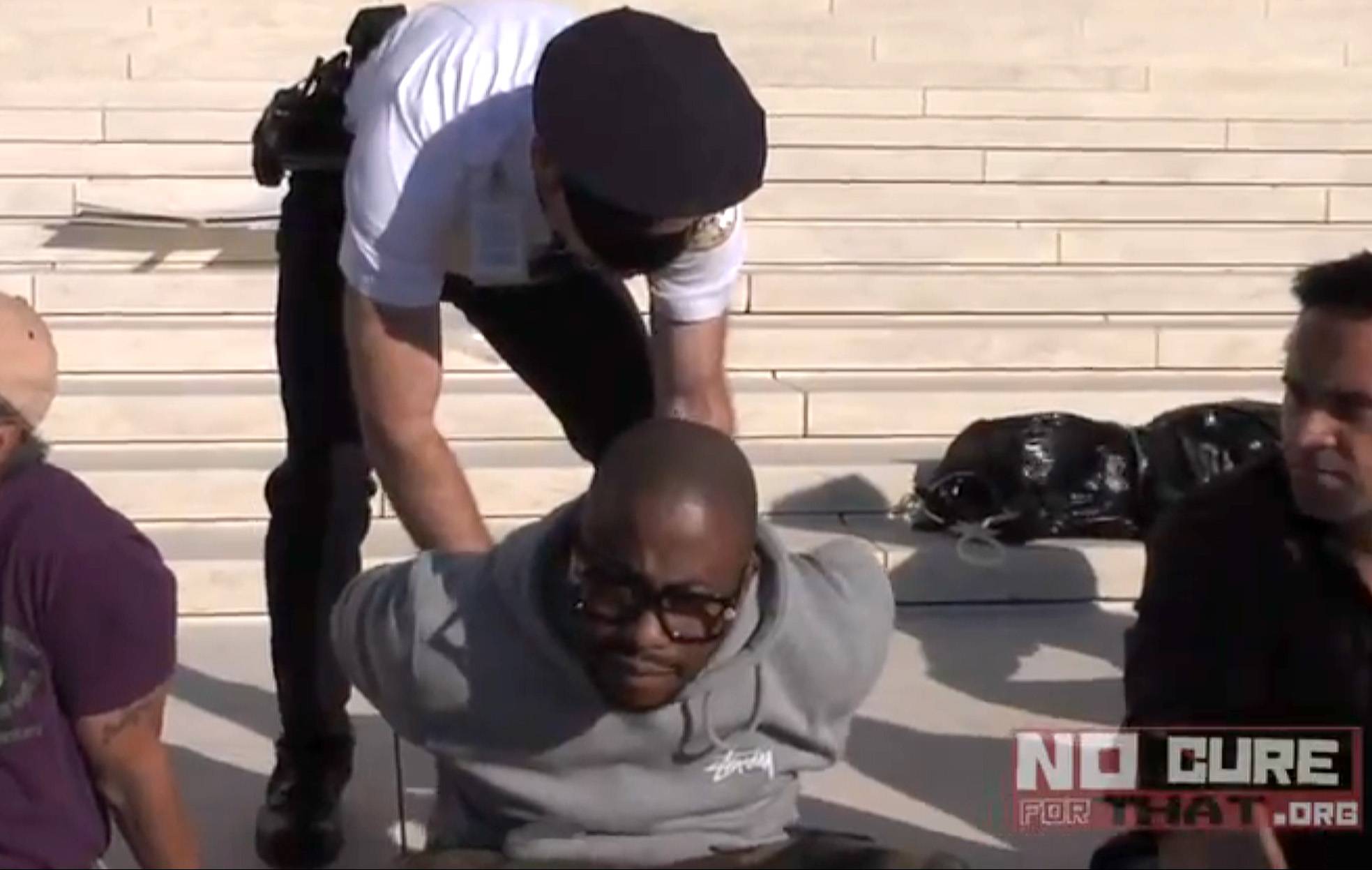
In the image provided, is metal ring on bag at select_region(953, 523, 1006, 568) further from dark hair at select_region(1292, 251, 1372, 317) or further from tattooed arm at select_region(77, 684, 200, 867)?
tattooed arm at select_region(77, 684, 200, 867)

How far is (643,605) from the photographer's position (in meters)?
2.16

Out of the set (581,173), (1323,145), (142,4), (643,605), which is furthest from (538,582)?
(142,4)

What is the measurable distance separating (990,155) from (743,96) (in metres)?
6.81

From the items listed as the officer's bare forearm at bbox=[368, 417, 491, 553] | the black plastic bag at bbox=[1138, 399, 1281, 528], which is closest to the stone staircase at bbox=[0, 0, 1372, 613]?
the black plastic bag at bbox=[1138, 399, 1281, 528]

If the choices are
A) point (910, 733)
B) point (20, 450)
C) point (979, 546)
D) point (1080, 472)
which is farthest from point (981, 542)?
point (20, 450)

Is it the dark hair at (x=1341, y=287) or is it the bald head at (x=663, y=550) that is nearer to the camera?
the bald head at (x=663, y=550)

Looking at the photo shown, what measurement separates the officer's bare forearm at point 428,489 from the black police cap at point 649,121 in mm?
490

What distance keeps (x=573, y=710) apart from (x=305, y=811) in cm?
145

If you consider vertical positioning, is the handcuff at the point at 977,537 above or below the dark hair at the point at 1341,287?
below

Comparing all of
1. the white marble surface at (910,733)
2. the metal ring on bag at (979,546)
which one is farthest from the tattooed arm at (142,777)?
the metal ring on bag at (979,546)

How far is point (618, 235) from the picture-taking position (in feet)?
8.23

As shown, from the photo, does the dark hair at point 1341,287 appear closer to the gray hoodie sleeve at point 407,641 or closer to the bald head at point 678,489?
the bald head at point 678,489

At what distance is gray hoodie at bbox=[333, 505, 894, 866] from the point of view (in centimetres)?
228

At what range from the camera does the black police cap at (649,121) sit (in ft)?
7.81
